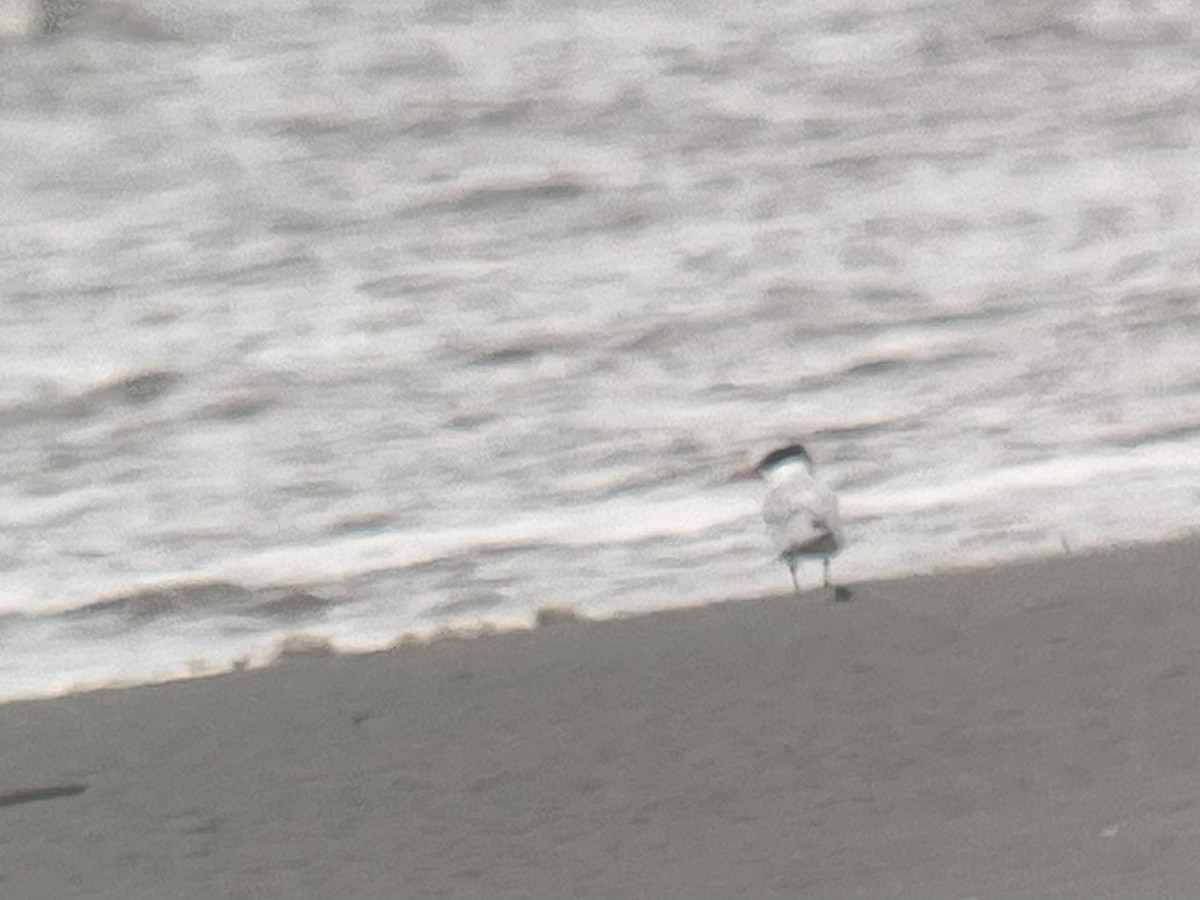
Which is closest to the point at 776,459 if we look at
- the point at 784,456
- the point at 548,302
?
the point at 784,456

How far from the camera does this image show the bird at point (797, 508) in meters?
0.87

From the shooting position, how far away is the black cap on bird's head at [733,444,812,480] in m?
0.86

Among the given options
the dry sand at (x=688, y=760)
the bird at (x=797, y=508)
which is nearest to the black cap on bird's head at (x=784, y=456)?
the bird at (x=797, y=508)

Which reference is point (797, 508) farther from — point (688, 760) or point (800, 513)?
point (688, 760)

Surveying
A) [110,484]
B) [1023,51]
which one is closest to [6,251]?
[110,484]

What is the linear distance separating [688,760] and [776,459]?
0.91 feet

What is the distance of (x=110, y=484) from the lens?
0.80 m

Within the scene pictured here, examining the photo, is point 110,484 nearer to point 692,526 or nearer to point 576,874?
point 692,526

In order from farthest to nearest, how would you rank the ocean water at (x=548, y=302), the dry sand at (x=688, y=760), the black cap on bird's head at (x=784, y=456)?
the dry sand at (x=688, y=760)
the black cap on bird's head at (x=784, y=456)
the ocean water at (x=548, y=302)

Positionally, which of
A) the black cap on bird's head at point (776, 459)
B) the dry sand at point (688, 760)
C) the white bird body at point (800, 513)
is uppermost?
the black cap on bird's head at point (776, 459)

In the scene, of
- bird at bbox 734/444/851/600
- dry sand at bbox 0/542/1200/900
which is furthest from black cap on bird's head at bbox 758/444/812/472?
dry sand at bbox 0/542/1200/900

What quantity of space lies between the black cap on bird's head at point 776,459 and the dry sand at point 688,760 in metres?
0.14

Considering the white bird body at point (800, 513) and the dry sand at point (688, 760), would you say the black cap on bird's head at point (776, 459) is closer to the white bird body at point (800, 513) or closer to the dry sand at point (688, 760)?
the white bird body at point (800, 513)

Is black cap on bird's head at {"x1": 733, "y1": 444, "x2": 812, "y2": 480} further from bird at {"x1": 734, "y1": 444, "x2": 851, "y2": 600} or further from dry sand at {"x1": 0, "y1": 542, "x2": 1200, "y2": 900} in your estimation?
dry sand at {"x1": 0, "y1": 542, "x2": 1200, "y2": 900}
